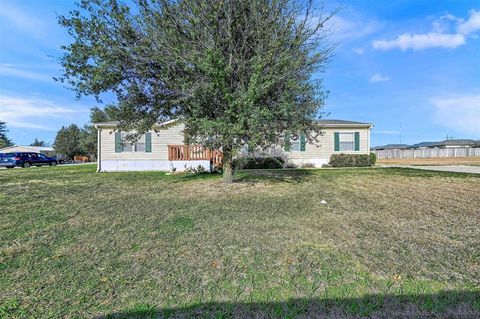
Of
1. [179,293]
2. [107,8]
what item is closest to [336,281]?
[179,293]

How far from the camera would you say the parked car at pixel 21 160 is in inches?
993

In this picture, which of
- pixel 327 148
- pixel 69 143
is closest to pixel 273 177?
pixel 327 148

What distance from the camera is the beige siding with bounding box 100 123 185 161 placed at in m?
18.0

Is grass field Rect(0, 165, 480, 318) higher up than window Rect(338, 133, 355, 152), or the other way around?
window Rect(338, 133, 355, 152)

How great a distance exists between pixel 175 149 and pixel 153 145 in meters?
3.18

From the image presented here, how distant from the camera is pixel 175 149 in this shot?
1571 centimetres

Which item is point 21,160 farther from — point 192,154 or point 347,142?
point 347,142

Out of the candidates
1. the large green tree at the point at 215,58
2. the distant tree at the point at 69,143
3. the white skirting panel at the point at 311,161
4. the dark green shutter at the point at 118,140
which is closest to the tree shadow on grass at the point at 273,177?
the large green tree at the point at 215,58

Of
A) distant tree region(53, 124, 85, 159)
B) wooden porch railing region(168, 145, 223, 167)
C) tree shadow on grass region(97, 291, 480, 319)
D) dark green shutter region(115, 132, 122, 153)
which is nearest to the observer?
tree shadow on grass region(97, 291, 480, 319)

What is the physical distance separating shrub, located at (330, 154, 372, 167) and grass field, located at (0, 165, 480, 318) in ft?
39.1

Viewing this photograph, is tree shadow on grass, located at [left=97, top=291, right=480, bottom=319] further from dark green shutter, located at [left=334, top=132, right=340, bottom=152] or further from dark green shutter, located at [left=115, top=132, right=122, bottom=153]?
dark green shutter, located at [left=334, top=132, right=340, bottom=152]

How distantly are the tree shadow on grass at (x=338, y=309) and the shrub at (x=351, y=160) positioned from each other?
16463 mm

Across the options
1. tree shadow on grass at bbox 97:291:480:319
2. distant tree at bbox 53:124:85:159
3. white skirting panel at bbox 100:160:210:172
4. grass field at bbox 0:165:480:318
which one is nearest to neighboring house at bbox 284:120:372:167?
white skirting panel at bbox 100:160:210:172

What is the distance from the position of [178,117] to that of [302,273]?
6728mm
